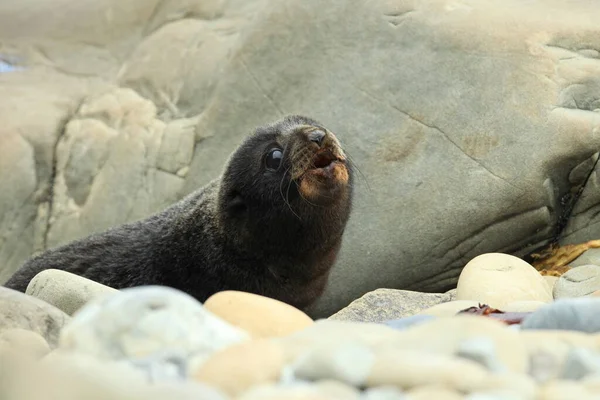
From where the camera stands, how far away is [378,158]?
8.62m

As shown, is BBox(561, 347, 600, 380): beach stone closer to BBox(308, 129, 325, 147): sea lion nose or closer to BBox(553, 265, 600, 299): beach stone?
BBox(308, 129, 325, 147): sea lion nose

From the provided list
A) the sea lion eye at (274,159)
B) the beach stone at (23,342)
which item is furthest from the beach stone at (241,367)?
the sea lion eye at (274,159)

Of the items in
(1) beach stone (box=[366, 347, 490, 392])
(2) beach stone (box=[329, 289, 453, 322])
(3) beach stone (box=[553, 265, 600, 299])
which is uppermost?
(1) beach stone (box=[366, 347, 490, 392])

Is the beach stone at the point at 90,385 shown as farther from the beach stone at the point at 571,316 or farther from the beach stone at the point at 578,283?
the beach stone at the point at 578,283

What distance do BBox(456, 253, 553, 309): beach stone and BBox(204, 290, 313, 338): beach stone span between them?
A: 2.64m

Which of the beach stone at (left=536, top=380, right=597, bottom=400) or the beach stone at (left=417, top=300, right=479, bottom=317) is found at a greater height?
the beach stone at (left=536, top=380, right=597, bottom=400)

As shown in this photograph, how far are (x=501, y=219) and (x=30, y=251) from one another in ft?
17.4

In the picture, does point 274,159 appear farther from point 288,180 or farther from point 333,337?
point 333,337

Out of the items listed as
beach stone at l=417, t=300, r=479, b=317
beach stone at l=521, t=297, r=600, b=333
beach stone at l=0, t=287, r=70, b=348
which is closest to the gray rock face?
beach stone at l=417, t=300, r=479, b=317

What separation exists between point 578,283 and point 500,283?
2.55 ft

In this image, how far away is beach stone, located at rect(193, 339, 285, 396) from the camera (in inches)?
102

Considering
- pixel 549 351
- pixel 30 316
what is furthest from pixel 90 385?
pixel 30 316

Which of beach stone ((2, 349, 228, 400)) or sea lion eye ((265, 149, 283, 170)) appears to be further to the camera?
sea lion eye ((265, 149, 283, 170))

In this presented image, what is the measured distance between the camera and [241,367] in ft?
8.61
